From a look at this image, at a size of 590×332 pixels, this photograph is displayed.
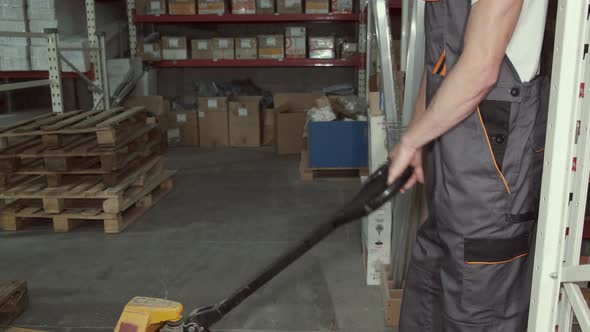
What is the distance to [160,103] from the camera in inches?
298

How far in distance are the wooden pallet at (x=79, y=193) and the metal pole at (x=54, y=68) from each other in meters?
1.15

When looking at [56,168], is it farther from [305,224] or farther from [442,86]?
[442,86]

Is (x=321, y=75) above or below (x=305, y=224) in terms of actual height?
above

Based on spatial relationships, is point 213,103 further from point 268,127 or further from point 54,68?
point 54,68

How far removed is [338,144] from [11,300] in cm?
357

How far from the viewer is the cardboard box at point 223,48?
775 cm

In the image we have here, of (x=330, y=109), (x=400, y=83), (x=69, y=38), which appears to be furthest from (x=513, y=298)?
(x=69, y=38)

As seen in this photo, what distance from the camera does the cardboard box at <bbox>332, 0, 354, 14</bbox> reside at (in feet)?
24.8

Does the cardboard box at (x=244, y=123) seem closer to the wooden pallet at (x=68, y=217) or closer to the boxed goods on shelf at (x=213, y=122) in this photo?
the boxed goods on shelf at (x=213, y=122)

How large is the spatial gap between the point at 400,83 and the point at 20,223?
3.20 m

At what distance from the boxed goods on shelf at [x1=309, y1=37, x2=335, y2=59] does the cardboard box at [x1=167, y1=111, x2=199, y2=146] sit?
194 cm

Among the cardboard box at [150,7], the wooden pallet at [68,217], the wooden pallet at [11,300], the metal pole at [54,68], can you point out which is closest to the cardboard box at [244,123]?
the cardboard box at [150,7]

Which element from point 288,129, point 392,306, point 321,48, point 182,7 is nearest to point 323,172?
point 288,129

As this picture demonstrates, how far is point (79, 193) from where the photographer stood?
414cm
